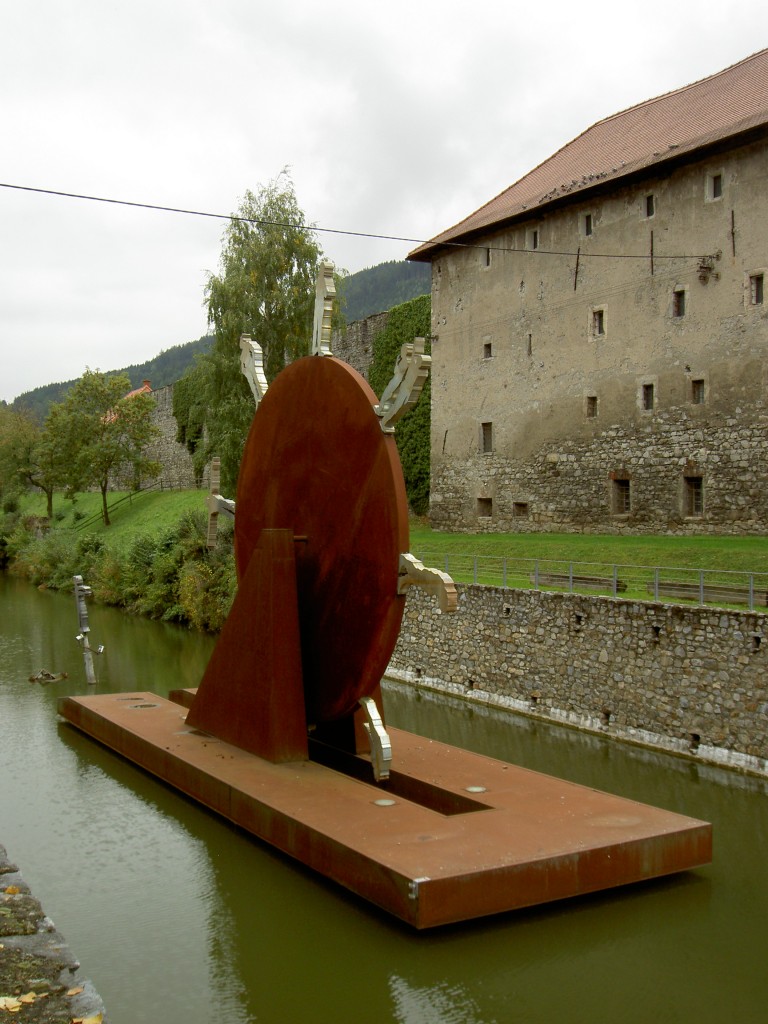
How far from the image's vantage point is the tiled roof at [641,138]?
21.9 metres

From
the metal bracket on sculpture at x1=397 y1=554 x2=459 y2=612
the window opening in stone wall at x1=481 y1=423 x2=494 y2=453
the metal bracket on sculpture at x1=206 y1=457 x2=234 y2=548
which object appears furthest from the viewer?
the window opening in stone wall at x1=481 y1=423 x2=494 y2=453

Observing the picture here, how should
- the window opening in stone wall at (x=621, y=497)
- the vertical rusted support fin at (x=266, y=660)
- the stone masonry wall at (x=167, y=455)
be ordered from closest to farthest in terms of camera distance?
the vertical rusted support fin at (x=266, y=660)
the window opening in stone wall at (x=621, y=497)
the stone masonry wall at (x=167, y=455)

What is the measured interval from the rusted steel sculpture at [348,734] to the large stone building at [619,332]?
41.0ft

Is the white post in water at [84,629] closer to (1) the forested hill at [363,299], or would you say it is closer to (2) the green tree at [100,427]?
(2) the green tree at [100,427]

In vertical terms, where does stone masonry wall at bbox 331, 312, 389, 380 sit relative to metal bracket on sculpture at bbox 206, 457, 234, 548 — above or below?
above

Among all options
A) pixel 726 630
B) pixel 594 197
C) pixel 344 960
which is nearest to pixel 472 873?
pixel 344 960

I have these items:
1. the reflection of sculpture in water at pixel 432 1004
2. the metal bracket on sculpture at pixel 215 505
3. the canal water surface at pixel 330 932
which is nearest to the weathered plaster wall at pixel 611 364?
the canal water surface at pixel 330 932

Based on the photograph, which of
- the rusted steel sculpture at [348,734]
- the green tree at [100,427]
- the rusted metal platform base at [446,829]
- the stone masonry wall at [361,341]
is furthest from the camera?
the green tree at [100,427]

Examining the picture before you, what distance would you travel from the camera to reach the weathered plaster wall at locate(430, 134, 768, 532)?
20938mm

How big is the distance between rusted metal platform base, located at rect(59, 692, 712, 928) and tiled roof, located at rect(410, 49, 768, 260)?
14737 mm

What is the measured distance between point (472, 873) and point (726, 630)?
650cm

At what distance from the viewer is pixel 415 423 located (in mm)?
31953

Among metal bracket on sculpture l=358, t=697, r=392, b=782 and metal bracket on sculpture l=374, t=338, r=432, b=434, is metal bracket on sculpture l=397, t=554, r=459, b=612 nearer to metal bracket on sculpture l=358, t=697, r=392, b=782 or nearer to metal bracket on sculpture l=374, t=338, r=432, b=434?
metal bracket on sculpture l=358, t=697, r=392, b=782

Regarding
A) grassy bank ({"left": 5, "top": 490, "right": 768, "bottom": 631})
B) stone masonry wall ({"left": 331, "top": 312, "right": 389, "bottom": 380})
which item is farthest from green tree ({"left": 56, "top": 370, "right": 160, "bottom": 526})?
stone masonry wall ({"left": 331, "top": 312, "right": 389, "bottom": 380})
